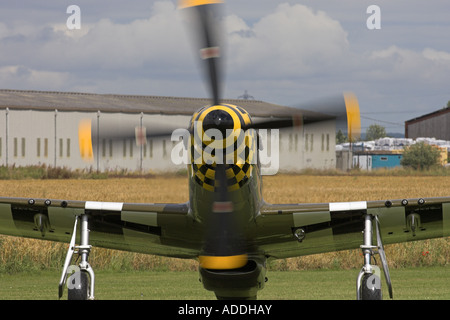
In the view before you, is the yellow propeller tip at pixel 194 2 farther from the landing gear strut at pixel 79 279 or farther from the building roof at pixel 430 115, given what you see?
the building roof at pixel 430 115

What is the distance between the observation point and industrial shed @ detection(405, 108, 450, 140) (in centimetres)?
9369

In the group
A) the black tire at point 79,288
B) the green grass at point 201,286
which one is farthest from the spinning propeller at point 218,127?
the green grass at point 201,286

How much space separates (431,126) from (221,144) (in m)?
94.0

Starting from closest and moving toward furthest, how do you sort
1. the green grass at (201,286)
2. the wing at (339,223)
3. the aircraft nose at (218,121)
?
the aircraft nose at (218,121)
the wing at (339,223)
the green grass at (201,286)

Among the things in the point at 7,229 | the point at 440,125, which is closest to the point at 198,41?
the point at 7,229

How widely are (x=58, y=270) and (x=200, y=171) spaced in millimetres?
10647

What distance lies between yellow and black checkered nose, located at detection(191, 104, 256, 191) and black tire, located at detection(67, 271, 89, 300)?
7.59ft

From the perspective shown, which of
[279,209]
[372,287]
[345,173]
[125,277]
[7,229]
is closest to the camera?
[372,287]

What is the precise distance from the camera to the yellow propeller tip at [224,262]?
11266mm

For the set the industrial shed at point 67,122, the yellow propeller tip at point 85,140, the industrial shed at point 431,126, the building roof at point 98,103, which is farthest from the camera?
the industrial shed at point 431,126

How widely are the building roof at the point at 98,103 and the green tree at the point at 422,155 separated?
2141cm

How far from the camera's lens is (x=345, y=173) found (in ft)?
213

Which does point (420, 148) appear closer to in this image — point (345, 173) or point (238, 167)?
point (345, 173)
